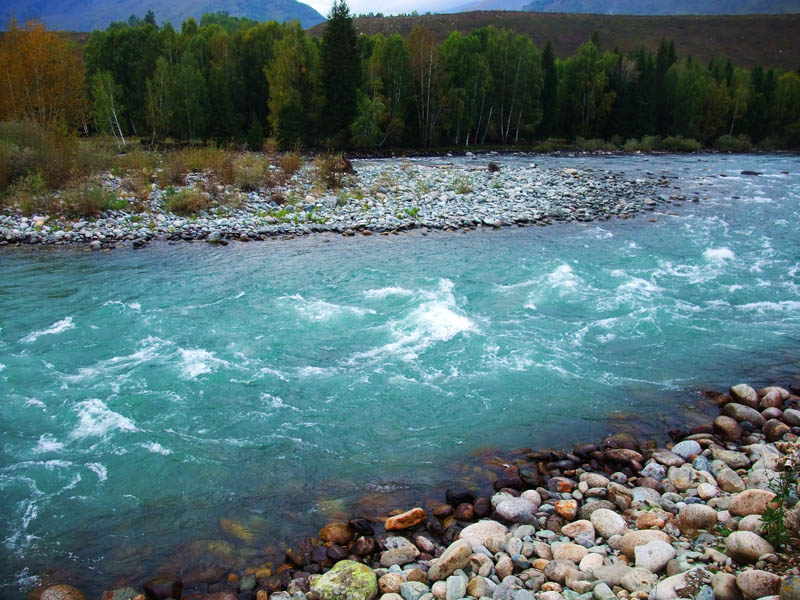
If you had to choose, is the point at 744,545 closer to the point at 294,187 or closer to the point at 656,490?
the point at 656,490

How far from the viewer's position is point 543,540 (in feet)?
20.5

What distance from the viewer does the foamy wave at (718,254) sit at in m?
17.4

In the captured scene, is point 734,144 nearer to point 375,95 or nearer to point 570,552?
point 375,95

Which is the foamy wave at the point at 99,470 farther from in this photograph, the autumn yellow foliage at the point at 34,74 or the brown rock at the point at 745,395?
the autumn yellow foliage at the point at 34,74

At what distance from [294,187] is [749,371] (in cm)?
2036

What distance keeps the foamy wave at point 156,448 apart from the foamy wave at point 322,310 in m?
5.05

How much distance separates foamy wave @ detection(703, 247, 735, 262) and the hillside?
382 feet

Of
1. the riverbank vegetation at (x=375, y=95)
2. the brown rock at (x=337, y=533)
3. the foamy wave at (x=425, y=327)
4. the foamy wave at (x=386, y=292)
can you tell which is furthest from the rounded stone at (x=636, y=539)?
the riverbank vegetation at (x=375, y=95)

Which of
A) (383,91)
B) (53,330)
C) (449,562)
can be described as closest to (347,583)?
(449,562)

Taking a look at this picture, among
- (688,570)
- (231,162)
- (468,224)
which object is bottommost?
(688,570)

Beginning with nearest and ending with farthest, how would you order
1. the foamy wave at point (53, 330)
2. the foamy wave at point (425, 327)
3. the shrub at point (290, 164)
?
the foamy wave at point (425, 327) < the foamy wave at point (53, 330) < the shrub at point (290, 164)

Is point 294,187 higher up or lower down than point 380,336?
higher up

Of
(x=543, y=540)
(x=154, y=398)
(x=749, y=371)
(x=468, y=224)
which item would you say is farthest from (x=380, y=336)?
(x=468, y=224)

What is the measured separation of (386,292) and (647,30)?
505 ft
